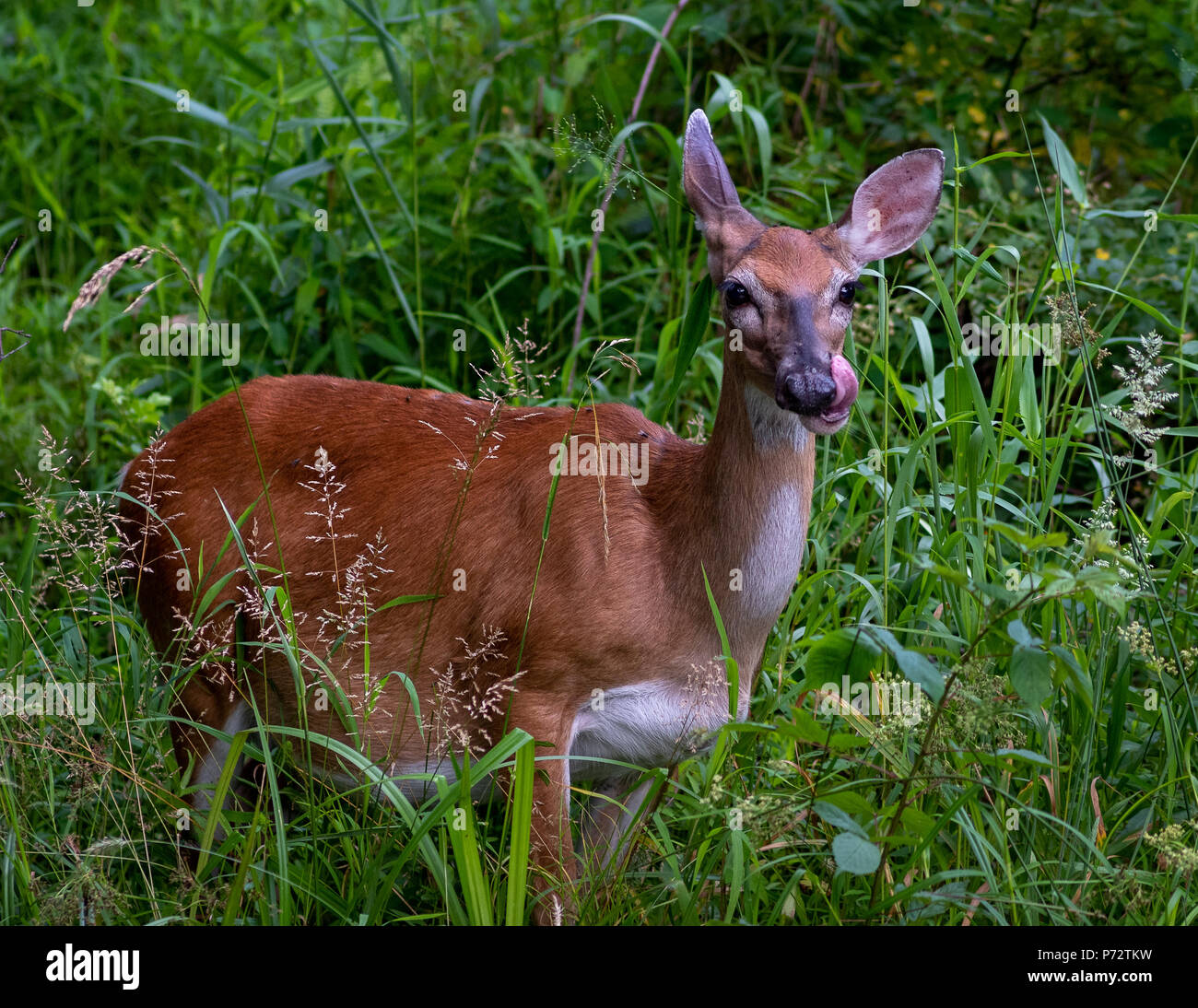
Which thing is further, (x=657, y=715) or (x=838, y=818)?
(x=657, y=715)

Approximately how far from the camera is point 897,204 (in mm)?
4285

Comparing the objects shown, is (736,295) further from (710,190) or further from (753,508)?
(753,508)

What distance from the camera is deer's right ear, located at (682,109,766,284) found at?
4180mm

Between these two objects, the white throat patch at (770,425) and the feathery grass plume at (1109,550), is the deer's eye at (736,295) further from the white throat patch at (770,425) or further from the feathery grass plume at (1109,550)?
the feathery grass plume at (1109,550)

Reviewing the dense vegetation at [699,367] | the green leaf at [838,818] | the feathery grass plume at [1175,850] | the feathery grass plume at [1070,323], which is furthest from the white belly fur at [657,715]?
the feathery grass plume at [1070,323]

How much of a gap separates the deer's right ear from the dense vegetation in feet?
0.82

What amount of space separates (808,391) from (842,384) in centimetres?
11

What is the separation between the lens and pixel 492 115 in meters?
6.99

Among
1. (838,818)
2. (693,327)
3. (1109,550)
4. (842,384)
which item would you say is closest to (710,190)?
(693,327)

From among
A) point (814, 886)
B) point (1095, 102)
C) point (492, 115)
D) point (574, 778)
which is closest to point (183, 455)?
point (574, 778)

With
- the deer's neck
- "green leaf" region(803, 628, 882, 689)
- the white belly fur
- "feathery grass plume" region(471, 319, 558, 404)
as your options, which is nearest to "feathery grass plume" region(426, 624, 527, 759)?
the white belly fur

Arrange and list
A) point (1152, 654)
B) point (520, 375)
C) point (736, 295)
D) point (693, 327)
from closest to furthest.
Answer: point (1152, 654) → point (736, 295) → point (693, 327) → point (520, 375)

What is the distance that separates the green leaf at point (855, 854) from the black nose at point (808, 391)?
1.08 m
